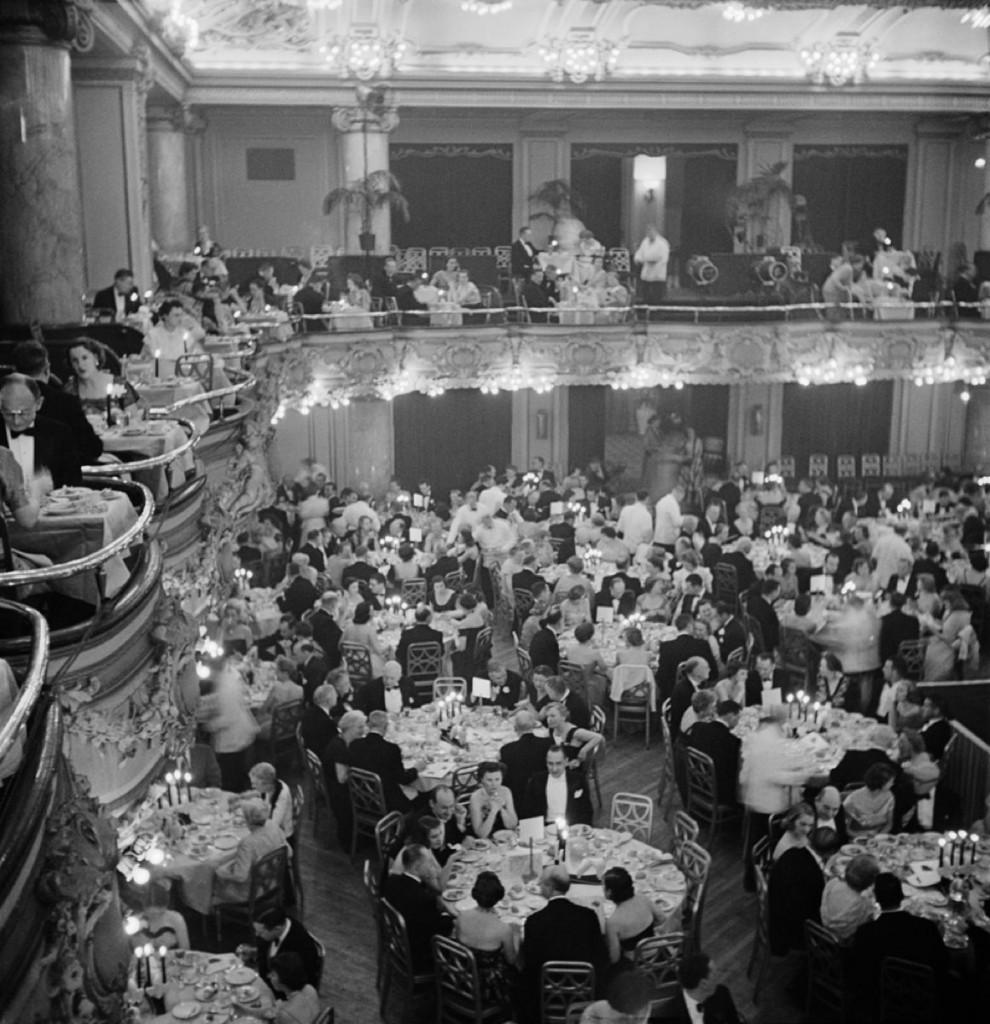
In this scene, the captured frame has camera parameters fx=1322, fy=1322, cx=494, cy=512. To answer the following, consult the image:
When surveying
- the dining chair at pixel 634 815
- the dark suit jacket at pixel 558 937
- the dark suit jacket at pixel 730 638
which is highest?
the dark suit jacket at pixel 730 638

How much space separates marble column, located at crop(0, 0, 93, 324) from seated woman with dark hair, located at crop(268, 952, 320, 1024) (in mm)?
6464

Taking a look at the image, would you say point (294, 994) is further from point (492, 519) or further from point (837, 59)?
point (837, 59)

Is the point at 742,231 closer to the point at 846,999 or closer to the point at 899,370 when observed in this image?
the point at 899,370

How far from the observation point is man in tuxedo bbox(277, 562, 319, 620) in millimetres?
14969

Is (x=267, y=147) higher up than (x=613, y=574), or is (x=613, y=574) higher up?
(x=267, y=147)

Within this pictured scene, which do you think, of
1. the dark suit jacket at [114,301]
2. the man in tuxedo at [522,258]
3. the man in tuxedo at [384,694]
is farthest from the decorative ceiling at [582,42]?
the man in tuxedo at [384,694]

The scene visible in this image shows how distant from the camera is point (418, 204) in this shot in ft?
84.4

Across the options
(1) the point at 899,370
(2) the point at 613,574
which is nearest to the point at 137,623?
(2) the point at 613,574

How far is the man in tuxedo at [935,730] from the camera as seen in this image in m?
10.9

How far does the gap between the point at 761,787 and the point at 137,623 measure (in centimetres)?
576

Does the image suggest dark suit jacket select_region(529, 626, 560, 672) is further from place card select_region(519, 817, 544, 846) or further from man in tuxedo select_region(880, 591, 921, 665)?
place card select_region(519, 817, 544, 846)

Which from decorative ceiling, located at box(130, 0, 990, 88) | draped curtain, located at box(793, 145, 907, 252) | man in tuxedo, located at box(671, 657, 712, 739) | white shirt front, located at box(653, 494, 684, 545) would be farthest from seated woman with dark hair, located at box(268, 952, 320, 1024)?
draped curtain, located at box(793, 145, 907, 252)

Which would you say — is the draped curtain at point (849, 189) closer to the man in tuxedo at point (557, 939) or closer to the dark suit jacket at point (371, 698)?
the dark suit jacket at point (371, 698)

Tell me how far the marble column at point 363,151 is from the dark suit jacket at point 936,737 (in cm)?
1548
